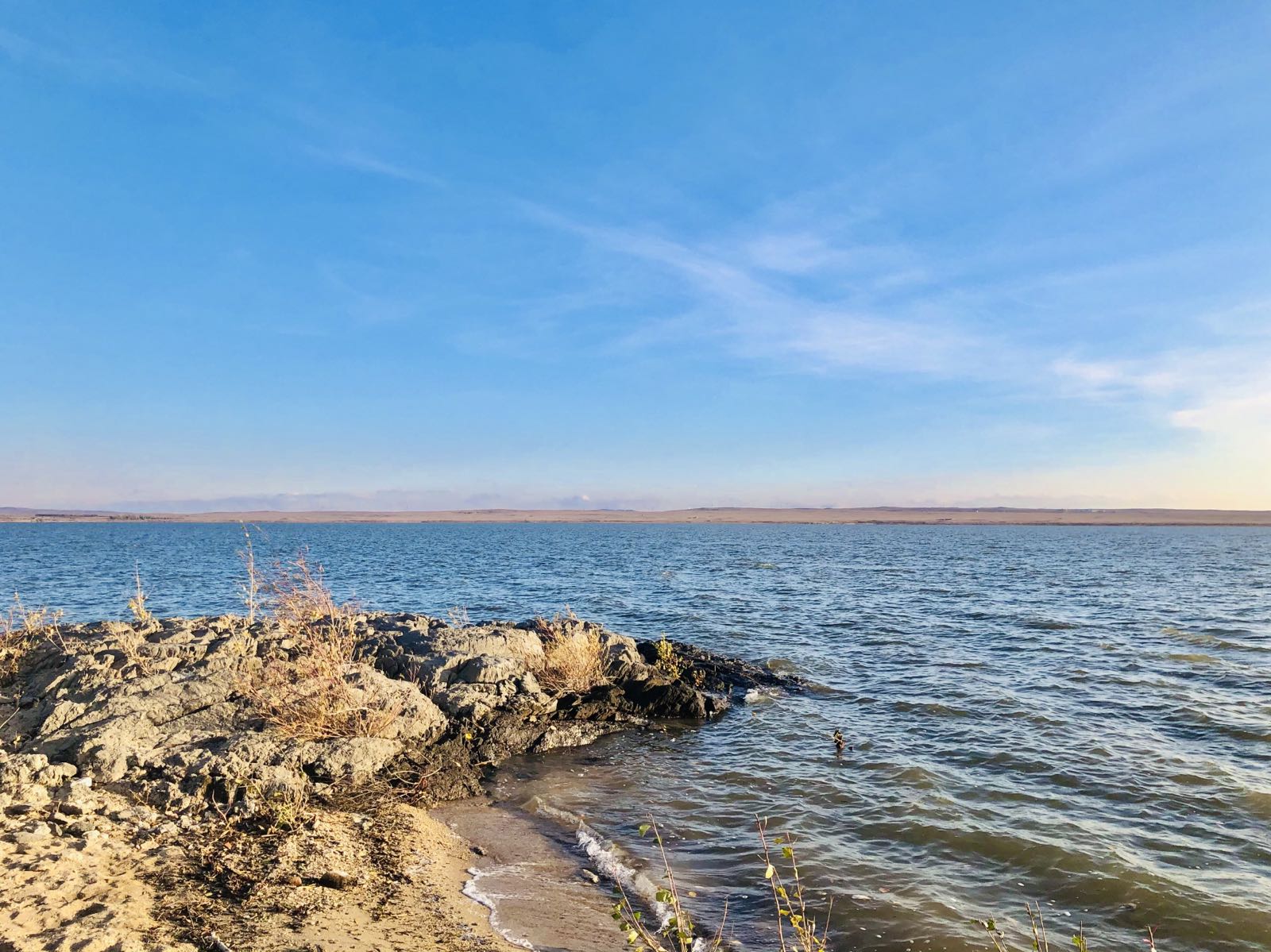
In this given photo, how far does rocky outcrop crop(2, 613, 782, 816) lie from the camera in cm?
861

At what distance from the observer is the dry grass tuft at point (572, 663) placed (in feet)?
48.8

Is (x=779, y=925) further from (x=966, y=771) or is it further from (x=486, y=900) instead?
(x=966, y=771)

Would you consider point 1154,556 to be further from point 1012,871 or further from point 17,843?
point 17,843

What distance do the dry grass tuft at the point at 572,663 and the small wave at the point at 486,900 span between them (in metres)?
6.99

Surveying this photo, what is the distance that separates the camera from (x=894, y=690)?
633 inches

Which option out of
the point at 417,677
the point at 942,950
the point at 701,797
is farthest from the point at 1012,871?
the point at 417,677

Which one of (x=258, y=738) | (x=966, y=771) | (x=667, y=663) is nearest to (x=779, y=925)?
(x=966, y=771)

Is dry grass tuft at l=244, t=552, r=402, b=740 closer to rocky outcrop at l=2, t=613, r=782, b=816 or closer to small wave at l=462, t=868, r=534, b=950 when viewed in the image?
rocky outcrop at l=2, t=613, r=782, b=816

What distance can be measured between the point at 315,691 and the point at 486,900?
4620mm

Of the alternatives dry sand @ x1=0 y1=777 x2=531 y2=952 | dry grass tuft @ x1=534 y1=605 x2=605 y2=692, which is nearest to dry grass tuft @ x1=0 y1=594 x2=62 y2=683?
dry sand @ x1=0 y1=777 x2=531 y2=952

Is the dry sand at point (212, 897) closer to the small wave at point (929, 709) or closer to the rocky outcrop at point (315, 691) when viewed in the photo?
the rocky outcrop at point (315, 691)

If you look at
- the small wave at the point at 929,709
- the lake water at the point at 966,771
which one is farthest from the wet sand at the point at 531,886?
the small wave at the point at 929,709

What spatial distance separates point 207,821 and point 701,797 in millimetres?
6285

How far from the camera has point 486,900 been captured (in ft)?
23.1
